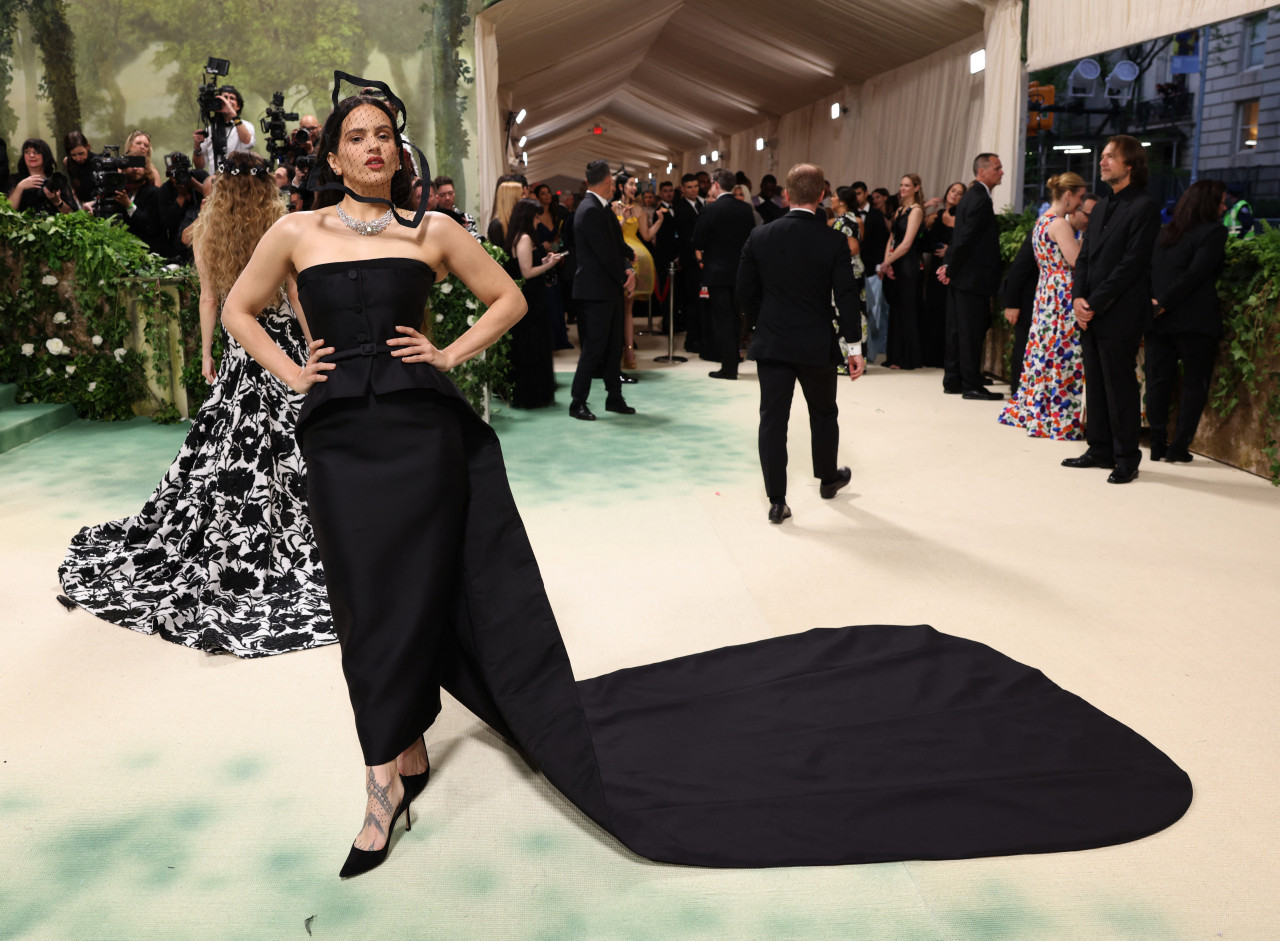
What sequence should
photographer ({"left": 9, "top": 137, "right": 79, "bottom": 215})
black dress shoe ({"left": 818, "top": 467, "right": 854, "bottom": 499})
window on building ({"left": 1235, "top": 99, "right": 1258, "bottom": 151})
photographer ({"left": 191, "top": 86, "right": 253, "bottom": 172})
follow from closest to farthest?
black dress shoe ({"left": 818, "top": 467, "right": 854, "bottom": 499}) < photographer ({"left": 191, "top": 86, "right": 253, "bottom": 172}) < photographer ({"left": 9, "top": 137, "right": 79, "bottom": 215}) < window on building ({"left": 1235, "top": 99, "right": 1258, "bottom": 151})

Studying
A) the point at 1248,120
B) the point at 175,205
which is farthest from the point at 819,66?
the point at 175,205

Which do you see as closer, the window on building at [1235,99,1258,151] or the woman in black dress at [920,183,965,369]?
the woman in black dress at [920,183,965,369]

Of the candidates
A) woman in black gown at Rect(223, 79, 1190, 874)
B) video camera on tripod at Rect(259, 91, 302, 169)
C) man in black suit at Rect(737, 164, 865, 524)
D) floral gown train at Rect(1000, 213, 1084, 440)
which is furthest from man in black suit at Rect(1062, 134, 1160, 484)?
video camera on tripod at Rect(259, 91, 302, 169)

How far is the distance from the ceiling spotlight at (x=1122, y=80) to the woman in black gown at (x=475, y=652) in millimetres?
8354

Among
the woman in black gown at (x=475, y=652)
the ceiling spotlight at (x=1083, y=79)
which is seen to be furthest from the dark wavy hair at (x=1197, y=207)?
the woman in black gown at (x=475, y=652)

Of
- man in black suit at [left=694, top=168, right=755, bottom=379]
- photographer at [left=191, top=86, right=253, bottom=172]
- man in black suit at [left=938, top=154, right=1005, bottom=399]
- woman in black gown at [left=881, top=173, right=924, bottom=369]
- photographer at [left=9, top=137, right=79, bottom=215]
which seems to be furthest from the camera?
woman in black gown at [left=881, top=173, right=924, bottom=369]

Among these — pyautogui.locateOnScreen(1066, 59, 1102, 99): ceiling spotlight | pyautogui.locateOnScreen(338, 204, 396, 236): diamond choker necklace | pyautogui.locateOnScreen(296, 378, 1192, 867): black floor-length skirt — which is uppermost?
pyautogui.locateOnScreen(1066, 59, 1102, 99): ceiling spotlight

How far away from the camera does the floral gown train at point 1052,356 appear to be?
699 cm

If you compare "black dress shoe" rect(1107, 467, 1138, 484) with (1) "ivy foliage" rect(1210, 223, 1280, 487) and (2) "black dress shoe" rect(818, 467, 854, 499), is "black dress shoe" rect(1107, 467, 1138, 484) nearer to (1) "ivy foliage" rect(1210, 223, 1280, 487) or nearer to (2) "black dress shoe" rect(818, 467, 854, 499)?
(1) "ivy foliage" rect(1210, 223, 1280, 487)

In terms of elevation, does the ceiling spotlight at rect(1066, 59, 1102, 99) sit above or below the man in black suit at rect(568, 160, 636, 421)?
above

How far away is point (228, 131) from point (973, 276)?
5779 mm

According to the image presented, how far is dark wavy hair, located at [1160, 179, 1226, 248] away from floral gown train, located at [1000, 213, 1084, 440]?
88 cm

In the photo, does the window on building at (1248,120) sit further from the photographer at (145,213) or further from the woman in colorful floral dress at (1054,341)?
the photographer at (145,213)

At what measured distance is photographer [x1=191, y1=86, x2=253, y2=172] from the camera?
684 centimetres
